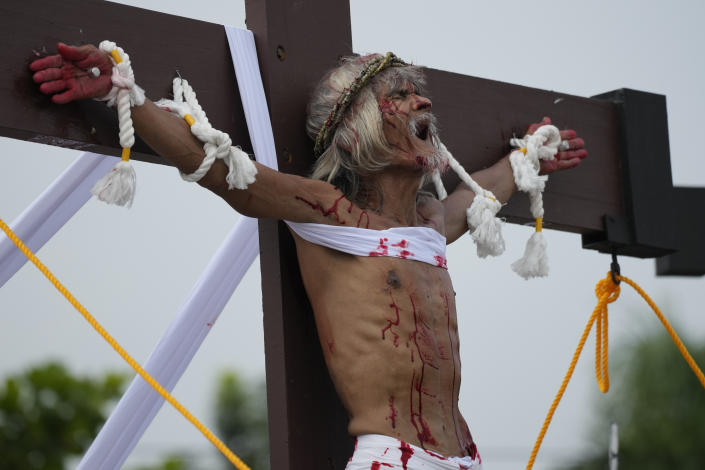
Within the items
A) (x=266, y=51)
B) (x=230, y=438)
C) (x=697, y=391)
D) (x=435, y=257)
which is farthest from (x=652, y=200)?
(x=230, y=438)

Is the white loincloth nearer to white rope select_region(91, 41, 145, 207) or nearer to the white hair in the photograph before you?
the white hair

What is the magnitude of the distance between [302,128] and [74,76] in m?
0.61

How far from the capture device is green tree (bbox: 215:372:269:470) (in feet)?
33.6

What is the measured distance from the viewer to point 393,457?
2.24 m

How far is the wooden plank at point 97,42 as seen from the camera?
2115 mm

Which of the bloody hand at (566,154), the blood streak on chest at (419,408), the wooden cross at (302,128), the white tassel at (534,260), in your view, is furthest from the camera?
the bloody hand at (566,154)

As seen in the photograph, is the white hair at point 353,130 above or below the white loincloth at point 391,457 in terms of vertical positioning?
above

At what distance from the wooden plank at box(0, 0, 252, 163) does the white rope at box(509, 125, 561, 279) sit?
0.77 m

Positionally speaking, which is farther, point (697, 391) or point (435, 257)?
point (697, 391)

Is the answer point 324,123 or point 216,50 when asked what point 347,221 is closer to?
point 324,123

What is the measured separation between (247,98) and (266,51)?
0.13 m

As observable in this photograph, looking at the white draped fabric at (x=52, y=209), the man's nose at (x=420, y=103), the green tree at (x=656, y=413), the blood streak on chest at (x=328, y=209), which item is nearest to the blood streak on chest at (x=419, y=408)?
the blood streak on chest at (x=328, y=209)

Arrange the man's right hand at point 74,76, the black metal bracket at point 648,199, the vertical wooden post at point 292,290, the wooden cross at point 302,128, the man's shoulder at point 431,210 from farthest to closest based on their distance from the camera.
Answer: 1. the black metal bracket at point 648,199
2. the man's shoulder at point 431,210
3. the vertical wooden post at point 292,290
4. the wooden cross at point 302,128
5. the man's right hand at point 74,76

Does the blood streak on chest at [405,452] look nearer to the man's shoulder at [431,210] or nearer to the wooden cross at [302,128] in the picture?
the wooden cross at [302,128]
